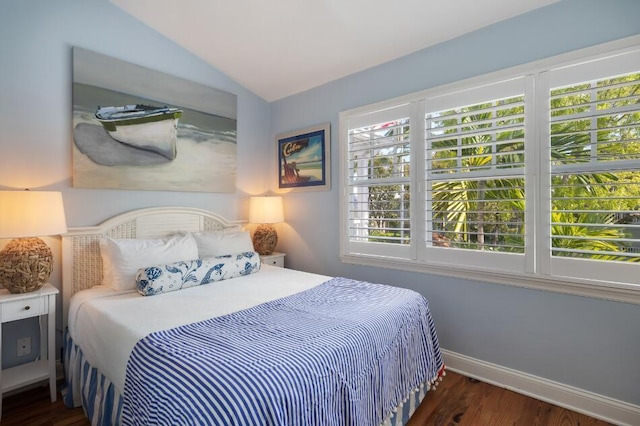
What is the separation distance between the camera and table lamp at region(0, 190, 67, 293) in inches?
73.9

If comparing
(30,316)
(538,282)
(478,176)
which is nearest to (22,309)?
(30,316)

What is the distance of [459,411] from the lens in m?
1.95

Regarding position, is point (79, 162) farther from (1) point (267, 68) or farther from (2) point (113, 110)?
(1) point (267, 68)

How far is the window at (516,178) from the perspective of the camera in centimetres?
183

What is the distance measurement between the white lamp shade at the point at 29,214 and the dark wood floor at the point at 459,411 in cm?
107

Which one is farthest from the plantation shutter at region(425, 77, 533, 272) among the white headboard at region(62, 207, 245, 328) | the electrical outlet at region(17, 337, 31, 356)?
the electrical outlet at region(17, 337, 31, 356)

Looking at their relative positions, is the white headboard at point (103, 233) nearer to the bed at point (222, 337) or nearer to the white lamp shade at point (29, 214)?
the bed at point (222, 337)

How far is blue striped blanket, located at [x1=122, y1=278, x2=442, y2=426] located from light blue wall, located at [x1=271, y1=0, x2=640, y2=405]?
63 centimetres

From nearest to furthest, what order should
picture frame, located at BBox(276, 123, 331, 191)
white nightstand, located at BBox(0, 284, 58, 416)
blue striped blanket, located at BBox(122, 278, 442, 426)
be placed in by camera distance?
1. blue striped blanket, located at BBox(122, 278, 442, 426)
2. white nightstand, located at BBox(0, 284, 58, 416)
3. picture frame, located at BBox(276, 123, 331, 191)

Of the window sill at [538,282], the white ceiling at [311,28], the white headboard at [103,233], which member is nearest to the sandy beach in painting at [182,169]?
the white headboard at [103,233]

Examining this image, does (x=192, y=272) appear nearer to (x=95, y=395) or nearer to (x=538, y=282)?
(x=95, y=395)

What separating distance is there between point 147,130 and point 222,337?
6.96ft

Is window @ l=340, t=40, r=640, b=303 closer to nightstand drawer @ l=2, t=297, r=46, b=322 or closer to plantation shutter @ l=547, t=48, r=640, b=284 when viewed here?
plantation shutter @ l=547, t=48, r=640, b=284

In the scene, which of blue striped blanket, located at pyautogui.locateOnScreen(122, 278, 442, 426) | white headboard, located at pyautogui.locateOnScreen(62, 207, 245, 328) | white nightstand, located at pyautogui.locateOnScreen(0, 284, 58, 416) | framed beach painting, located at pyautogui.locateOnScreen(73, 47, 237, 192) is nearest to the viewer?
blue striped blanket, located at pyautogui.locateOnScreen(122, 278, 442, 426)
